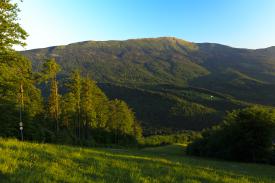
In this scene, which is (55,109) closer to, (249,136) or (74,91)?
(74,91)

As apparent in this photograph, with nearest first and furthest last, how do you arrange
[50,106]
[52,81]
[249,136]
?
[249,136] → [52,81] → [50,106]

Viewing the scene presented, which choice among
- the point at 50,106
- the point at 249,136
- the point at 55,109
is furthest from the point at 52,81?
the point at 249,136

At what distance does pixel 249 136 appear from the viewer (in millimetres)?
64875

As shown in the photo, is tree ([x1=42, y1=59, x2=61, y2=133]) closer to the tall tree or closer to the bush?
the tall tree

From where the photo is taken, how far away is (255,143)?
212 feet

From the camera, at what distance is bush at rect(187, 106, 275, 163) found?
64.2m

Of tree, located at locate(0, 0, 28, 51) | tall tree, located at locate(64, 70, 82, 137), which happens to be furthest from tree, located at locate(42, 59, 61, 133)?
tree, located at locate(0, 0, 28, 51)

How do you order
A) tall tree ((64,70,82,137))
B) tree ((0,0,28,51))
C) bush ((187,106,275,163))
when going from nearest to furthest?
1. tree ((0,0,28,51))
2. bush ((187,106,275,163))
3. tall tree ((64,70,82,137))

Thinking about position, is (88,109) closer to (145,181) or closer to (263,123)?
(263,123)

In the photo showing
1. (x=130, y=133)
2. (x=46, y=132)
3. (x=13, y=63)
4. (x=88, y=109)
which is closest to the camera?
(x=13, y=63)

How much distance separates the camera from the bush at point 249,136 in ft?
211

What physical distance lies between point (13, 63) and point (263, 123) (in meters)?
46.8

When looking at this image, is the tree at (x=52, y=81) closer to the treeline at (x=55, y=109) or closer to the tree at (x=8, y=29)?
the treeline at (x=55, y=109)

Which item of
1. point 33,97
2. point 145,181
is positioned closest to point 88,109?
point 33,97
